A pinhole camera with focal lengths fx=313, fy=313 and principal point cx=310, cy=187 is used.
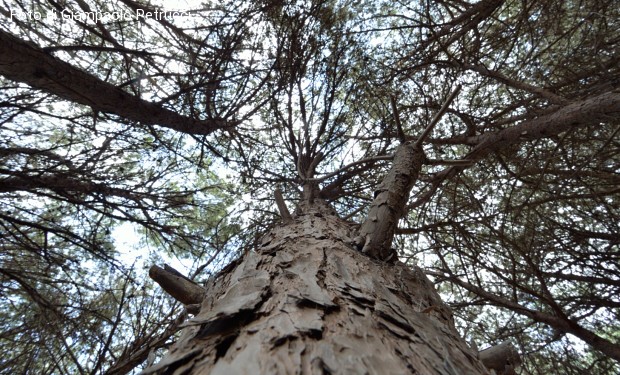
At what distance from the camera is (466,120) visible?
8.90 feet

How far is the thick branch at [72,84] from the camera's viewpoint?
195 centimetres

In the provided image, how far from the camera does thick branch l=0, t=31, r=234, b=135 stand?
1.95 m

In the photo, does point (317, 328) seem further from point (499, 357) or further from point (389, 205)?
point (389, 205)

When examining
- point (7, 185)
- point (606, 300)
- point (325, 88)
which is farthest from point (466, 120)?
point (7, 185)

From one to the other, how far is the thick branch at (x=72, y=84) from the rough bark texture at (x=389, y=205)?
1806mm

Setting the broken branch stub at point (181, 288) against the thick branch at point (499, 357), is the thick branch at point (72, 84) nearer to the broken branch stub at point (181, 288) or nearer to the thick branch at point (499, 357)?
the broken branch stub at point (181, 288)

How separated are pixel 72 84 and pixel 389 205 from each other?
7.63 feet

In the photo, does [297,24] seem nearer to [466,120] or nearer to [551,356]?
[466,120]

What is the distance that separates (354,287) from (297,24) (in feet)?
9.22

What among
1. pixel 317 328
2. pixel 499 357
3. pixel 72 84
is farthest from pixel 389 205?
pixel 72 84

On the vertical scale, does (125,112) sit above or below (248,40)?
below

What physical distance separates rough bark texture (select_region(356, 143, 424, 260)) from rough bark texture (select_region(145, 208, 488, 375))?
0.20m

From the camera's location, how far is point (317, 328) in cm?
70

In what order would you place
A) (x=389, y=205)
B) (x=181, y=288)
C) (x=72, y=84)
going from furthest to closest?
(x=72, y=84)
(x=389, y=205)
(x=181, y=288)
